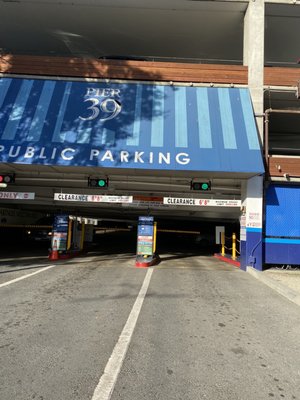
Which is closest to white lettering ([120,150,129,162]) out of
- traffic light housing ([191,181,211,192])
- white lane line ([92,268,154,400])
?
traffic light housing ([191,181,211,192])

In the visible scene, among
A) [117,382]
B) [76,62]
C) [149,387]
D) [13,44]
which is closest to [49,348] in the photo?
[117,382]

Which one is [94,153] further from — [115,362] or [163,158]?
[115,362]

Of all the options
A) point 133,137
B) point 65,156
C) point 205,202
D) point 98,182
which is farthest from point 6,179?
point 205,202

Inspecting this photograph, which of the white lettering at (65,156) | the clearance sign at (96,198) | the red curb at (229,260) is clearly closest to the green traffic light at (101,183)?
the clearance sign at (96,198)

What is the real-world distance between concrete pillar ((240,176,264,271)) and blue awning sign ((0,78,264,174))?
1.35 metres

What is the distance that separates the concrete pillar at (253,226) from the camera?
42.8ft

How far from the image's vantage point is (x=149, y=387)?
142 inches

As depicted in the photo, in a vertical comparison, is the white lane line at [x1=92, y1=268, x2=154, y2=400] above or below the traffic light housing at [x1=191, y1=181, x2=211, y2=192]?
below

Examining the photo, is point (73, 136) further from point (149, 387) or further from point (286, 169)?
point (149, 387)

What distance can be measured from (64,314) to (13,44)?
2081cm

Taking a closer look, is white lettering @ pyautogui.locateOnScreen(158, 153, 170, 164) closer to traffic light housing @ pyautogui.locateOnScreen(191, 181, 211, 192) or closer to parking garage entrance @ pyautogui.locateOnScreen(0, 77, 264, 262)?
parking garage entrance @ pyautogui.locateOnScreen(0, 77, 264, 262)

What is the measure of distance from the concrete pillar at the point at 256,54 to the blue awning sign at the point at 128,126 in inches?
18.9

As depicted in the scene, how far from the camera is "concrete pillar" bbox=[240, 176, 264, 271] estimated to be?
13.0 meters

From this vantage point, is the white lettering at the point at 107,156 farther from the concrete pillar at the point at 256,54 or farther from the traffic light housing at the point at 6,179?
the concrete pillar at the point at 256,54
